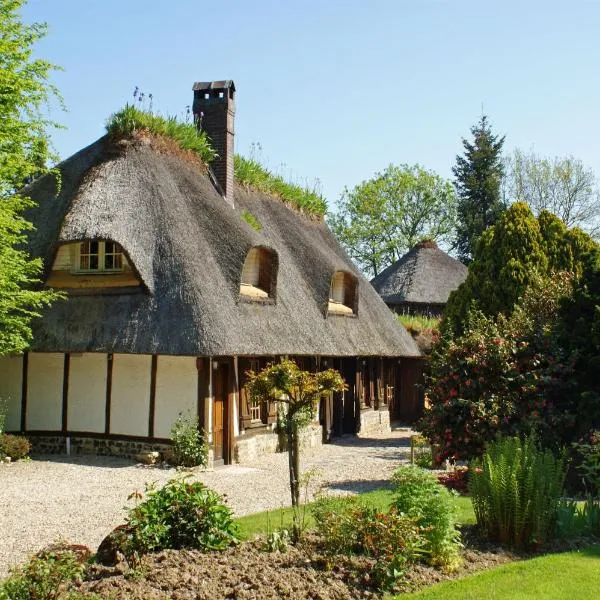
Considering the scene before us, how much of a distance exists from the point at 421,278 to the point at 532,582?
26.2 m

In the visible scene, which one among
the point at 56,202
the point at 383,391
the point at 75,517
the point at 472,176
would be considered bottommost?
the point at 75,517

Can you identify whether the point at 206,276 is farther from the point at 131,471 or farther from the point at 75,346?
the point at 131,471

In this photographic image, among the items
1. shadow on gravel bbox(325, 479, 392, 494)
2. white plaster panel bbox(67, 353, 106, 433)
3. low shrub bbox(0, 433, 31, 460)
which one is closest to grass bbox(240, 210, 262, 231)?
white plaster panel bbox(67, 353, 106, 433)

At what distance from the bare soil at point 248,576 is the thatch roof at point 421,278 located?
24.8 m

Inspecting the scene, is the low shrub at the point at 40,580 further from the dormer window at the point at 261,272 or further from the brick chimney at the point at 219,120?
the brick chimney at the point at 219,120

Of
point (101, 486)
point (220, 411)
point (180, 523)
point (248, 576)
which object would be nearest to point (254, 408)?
point (220, 411)

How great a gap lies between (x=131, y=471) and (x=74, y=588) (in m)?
8.00

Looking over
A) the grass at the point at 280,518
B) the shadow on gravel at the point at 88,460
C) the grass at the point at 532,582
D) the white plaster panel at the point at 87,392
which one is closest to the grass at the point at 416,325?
the white plaster panel at the point at 87,392

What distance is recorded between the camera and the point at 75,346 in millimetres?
15562

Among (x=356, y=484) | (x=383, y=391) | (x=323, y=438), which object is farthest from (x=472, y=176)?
(x=356, y=484)

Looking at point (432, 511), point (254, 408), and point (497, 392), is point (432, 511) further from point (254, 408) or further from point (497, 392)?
point (254, 408)

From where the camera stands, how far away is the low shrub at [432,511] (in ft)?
24.4

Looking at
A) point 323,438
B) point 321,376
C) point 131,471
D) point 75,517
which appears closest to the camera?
point 321,376

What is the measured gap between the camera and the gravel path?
9.57 m
